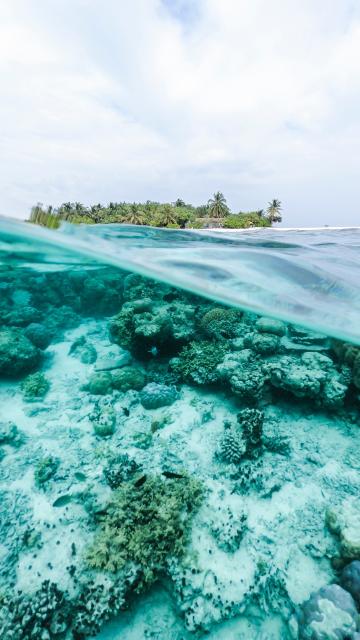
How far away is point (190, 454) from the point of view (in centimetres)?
766

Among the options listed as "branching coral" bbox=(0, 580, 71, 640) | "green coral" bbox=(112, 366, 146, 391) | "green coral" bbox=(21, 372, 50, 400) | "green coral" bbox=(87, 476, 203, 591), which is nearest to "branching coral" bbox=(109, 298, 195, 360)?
"green coral" bbox=(112, 366, 146, 391)

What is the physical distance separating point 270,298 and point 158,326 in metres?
3.85

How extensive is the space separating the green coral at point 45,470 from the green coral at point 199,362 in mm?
4459

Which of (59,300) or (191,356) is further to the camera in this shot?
(59,300)

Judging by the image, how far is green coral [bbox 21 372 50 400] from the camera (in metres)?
9.83

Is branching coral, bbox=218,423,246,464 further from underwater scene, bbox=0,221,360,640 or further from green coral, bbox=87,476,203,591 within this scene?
green coral, bbox=87,476,203,591

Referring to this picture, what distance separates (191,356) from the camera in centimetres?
1036

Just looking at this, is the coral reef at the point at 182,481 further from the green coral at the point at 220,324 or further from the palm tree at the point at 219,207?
the palm tree at the point at 219,207

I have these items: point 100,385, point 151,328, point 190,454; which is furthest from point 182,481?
point 151,328

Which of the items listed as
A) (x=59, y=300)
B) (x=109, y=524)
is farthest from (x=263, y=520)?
(x=59, y=300)

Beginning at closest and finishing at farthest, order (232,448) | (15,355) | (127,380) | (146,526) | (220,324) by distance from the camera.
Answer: (146,526) → (232,448) → (127,380) → (15,355) → (220,324)

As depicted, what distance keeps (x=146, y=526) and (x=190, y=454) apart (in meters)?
2.26

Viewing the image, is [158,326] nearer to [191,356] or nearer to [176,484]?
[191,356]

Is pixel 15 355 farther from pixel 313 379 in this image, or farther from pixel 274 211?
pixel 274 211
